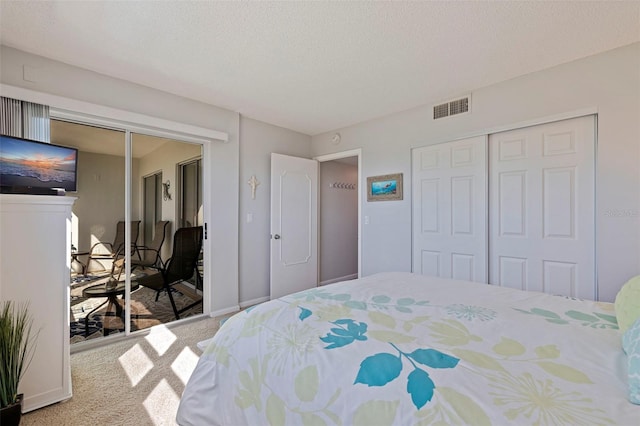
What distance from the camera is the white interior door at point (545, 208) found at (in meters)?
2.39

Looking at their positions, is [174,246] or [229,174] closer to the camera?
[174,246]

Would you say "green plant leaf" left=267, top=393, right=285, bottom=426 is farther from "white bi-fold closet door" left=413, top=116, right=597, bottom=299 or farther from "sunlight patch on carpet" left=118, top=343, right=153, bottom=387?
"white bi-fold closet door" left=413, top=116, right=597, bottom=299

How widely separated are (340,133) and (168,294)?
122 inches

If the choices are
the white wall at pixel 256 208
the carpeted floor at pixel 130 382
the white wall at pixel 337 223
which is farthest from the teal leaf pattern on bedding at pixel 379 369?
the white wall at pixel 337 223

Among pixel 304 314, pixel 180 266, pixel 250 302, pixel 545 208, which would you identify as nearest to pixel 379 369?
pixel 304 314

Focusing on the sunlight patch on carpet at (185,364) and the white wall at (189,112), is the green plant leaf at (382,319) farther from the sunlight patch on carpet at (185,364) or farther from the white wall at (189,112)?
the white wall at (189,112)

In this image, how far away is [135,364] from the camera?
228 centimetres

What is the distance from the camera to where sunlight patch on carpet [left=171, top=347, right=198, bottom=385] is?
2.12 metres

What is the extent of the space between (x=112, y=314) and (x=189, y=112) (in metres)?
2.23

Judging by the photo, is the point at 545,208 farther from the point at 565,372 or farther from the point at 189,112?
the point at 189,112

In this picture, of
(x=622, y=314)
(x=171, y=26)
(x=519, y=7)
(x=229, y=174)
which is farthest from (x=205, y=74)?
(x=622, y=314)

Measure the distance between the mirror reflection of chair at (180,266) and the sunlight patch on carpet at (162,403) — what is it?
4.37ft

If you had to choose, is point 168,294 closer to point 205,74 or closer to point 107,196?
point 107,196

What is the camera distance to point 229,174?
11.6ft
